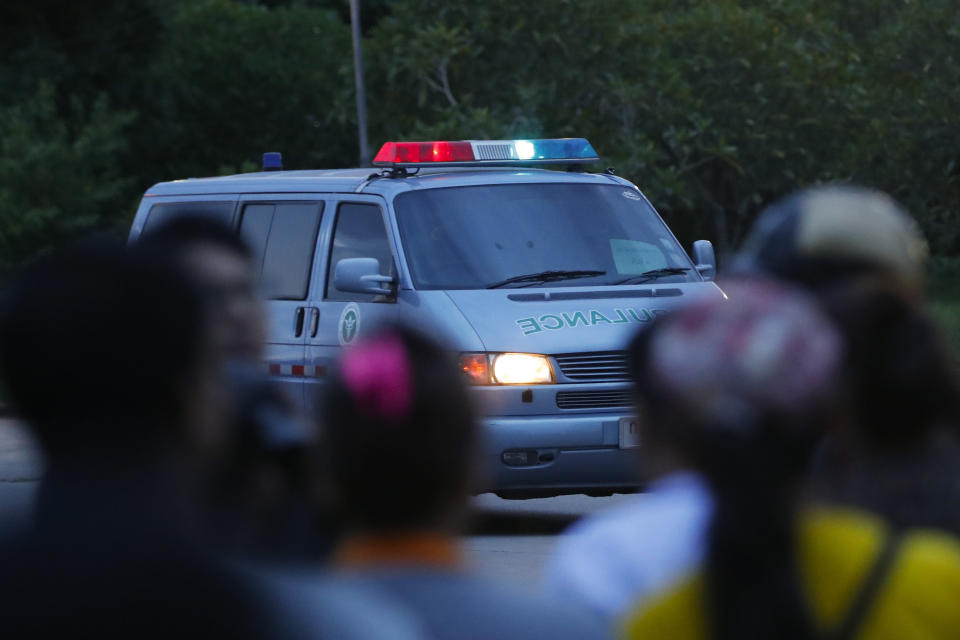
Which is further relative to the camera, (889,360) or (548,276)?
(548,276)

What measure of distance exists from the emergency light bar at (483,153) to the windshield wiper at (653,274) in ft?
2.46

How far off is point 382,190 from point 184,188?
1727 mm

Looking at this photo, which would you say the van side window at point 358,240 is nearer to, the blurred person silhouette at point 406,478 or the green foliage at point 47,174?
the blurred person silhouette at point 406,478

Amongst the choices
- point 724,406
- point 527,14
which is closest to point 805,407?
point 724,406

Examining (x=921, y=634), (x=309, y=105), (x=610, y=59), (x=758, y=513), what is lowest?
(x=309, y=105)

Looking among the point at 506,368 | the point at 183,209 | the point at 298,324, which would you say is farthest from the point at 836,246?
the point at 183,209

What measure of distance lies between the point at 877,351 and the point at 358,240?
22.3ft

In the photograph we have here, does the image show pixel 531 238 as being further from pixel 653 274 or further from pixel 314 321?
pixel 314 321

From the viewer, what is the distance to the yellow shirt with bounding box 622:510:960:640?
1.92 metres

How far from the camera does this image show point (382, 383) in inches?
79.7

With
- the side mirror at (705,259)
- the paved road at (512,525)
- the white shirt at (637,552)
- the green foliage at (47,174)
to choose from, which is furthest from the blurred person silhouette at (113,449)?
the green foliage at (47,174)

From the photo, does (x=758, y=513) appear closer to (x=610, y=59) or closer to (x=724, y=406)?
(x=724, y=406)

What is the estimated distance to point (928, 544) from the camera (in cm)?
198

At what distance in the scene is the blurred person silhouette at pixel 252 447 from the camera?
284 cm
